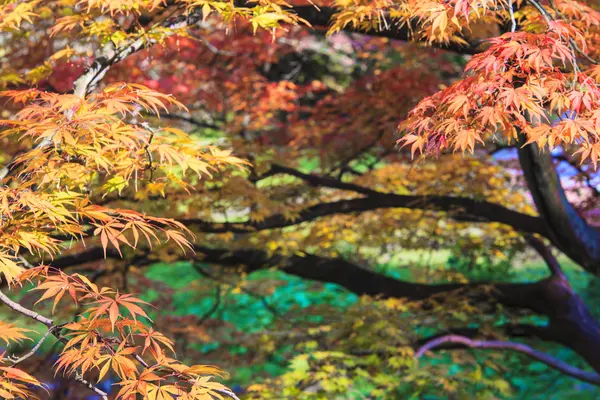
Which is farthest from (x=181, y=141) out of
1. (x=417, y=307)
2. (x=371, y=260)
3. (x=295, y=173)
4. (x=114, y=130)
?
(x=371, y=260)

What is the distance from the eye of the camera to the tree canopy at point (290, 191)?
235 centimetres

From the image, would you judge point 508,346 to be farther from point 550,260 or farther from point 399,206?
point 399,206

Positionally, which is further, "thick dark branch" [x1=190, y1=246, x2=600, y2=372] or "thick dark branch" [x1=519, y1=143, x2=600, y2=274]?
"thick dark branch" [x1=190, y1=246, x2=600, y2=372]

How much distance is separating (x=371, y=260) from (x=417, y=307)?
10.9ft

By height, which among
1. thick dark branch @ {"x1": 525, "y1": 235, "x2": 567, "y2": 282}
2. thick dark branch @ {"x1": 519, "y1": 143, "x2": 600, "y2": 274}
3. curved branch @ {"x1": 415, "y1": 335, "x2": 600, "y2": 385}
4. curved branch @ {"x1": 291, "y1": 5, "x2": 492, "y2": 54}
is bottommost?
curved branch @ {"x1": 415, "y1": 335, "x2": 600, "y2": 385}

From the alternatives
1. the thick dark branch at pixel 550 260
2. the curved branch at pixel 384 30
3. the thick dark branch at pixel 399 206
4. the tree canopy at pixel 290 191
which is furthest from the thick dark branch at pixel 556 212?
the thick dark branch at pixel 550 260

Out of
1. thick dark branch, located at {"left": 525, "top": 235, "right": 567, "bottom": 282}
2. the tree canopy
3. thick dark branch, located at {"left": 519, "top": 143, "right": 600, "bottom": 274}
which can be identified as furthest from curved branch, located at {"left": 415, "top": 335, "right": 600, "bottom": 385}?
thick dark branch, located at {"left": 519, "top": 143, "right": 600, "bottom": 274}

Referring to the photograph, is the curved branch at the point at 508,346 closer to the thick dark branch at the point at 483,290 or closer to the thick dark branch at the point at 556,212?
the thick dark branch at the point at 483,290

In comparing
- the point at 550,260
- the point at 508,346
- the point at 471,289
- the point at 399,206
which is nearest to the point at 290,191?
the point at 399,206

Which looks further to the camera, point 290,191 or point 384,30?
point 290,191

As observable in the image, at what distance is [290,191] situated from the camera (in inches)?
244

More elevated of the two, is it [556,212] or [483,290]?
[556,212]

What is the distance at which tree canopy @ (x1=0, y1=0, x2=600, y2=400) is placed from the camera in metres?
2.35

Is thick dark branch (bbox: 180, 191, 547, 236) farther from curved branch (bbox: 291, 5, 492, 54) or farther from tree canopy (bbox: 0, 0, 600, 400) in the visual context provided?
curved branch (bbox: 291, 5, 492, 54)
